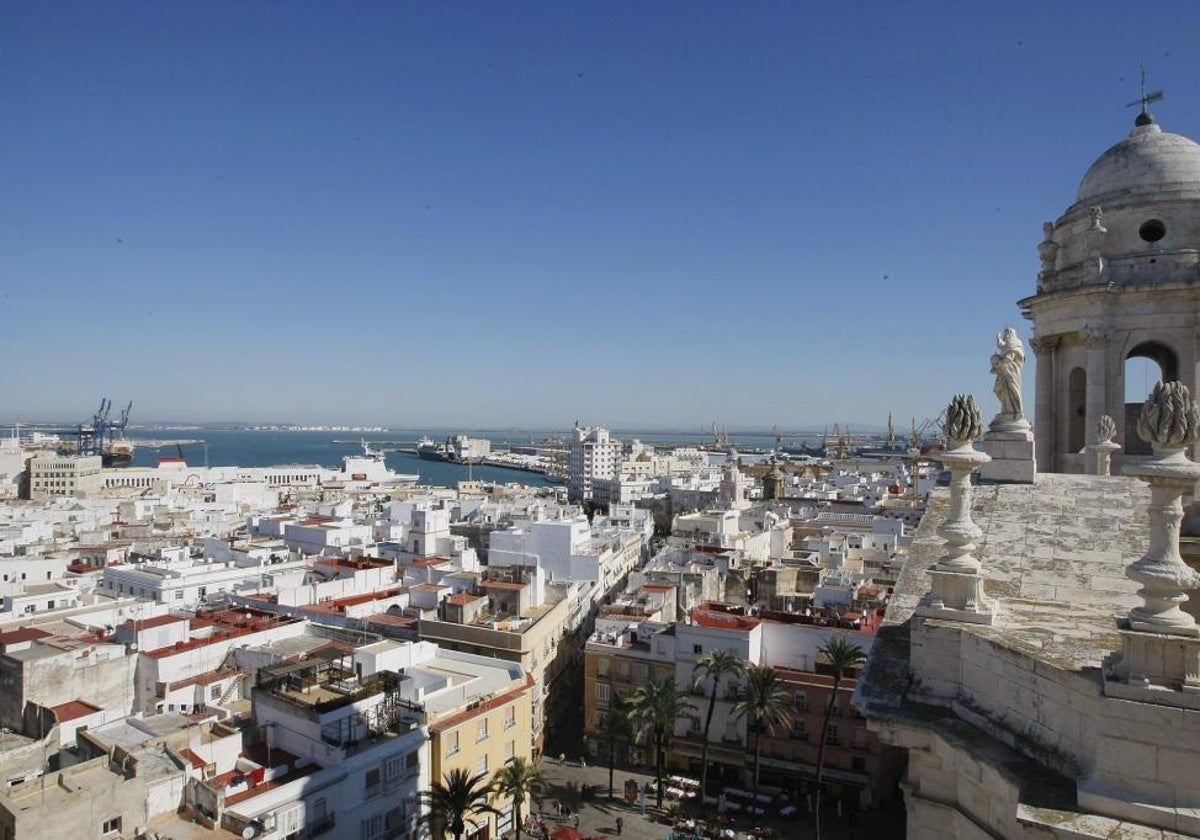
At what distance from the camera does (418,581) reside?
42.2 m

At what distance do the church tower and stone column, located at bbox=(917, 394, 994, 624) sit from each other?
368 inches

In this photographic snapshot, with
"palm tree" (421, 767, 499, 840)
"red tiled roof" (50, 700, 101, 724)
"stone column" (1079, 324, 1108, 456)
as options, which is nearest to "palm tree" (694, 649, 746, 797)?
"palm tree" (421, 767, 499, 840)

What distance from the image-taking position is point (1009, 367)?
36.4ft

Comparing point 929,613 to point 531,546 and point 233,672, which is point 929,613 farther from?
point 531,546

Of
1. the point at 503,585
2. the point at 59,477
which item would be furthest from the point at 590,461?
the point at 503,585

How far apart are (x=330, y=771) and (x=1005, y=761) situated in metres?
17.7

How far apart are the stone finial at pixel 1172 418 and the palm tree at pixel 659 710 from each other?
25.5 m

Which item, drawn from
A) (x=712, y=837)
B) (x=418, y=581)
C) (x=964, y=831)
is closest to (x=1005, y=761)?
(x=964, y=831)

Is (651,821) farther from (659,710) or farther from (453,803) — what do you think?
(453,803)

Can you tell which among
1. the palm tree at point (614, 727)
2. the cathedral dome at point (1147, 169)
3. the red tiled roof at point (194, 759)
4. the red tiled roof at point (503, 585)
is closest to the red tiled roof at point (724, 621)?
the palm tree at point (614, 727)

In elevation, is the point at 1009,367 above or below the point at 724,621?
above

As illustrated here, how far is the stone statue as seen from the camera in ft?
36.2

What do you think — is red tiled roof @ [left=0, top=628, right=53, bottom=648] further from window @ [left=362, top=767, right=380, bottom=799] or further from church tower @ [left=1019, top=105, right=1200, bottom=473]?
church tower @ [left=1019, top=105, right=1200, bottom=473]

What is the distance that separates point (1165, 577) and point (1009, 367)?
6142 mm
